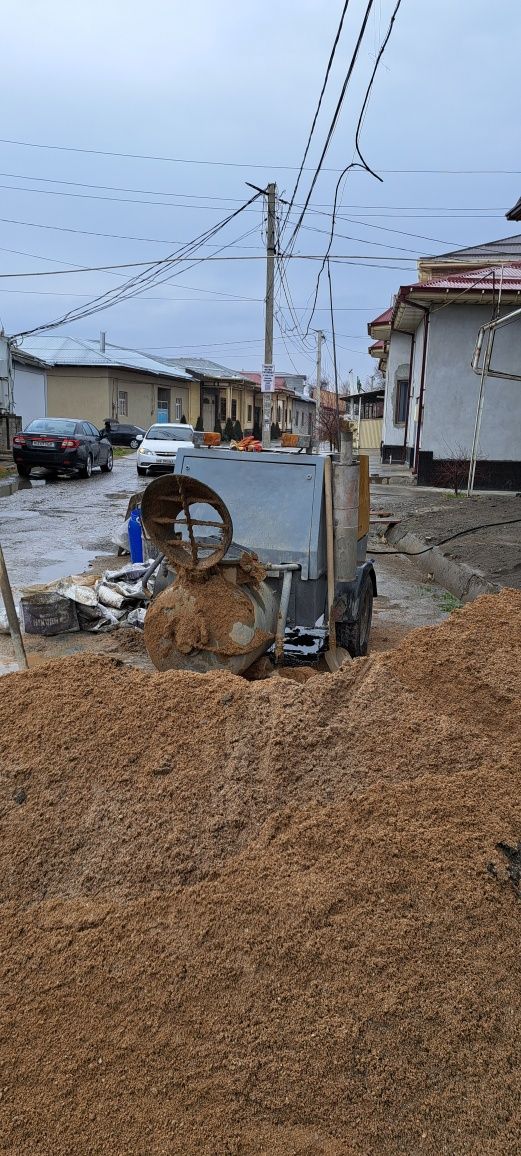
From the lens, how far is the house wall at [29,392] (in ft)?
118

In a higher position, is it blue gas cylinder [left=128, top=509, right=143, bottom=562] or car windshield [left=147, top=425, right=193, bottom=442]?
car windshield [left=147, top=425, right=193, bottom=442]

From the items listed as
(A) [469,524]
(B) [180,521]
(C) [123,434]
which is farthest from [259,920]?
(C) [123,434]

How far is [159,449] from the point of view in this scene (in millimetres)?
23125

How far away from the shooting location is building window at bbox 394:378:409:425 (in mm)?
28375

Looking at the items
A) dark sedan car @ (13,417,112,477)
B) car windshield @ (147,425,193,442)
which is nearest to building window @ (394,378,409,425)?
car windshield @ (147,425,193,442)

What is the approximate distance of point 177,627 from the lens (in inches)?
188

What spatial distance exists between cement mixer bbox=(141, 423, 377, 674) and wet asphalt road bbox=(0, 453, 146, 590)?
4.25 meters

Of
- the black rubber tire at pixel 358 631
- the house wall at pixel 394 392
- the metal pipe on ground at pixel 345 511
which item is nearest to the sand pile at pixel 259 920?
the metal pipe on ground at pixel 345 511

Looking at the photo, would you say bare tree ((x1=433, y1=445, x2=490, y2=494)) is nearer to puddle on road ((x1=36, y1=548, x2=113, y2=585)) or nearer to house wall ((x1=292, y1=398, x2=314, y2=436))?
puddle on road ((x1=36, y1=548, x2=113, y2=585))

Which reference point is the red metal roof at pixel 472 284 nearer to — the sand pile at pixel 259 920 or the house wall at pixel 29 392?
the sand pile at pixel 259 920

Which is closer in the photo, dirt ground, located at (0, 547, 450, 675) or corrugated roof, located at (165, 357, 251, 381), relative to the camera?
dirt ground, located at (0, 547, 450, 675)

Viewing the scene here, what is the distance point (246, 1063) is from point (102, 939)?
55 centimetres

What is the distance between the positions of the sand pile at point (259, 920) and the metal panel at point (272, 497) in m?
2.18

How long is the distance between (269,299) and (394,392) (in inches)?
244
